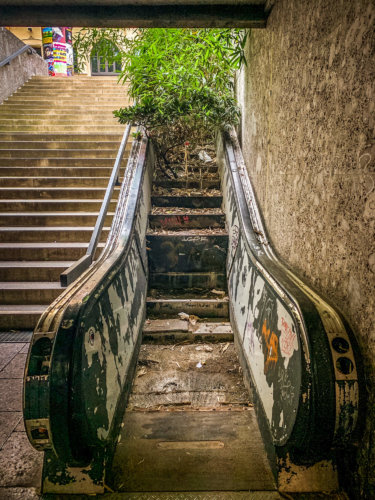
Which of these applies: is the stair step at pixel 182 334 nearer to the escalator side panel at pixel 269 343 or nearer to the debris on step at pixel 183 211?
the escalator side panel at pixel 269 343

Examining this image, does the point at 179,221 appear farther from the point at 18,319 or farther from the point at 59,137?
the point at 59,137

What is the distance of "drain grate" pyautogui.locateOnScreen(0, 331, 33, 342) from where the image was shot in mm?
3365

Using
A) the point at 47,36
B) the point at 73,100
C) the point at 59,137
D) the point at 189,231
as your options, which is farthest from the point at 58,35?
the point at 189,231

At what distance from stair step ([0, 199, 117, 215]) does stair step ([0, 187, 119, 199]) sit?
0.25 m

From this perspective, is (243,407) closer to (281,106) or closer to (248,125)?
(281,106)

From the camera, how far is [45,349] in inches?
62.1

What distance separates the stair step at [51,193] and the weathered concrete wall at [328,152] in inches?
134

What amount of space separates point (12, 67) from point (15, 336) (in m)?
9.48

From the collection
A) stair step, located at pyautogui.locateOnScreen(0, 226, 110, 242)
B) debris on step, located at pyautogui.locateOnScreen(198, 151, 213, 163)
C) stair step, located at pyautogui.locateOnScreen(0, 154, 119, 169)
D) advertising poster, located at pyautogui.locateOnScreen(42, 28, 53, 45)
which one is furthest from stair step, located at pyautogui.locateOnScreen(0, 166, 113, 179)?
advertising poster, located at pyautogui.locateOnScreen(42, 28, 53, 45)

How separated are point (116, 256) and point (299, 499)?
2.03 meters

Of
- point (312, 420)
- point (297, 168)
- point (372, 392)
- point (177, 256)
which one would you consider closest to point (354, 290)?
point (372, 392)

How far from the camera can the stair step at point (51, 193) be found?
206 inches

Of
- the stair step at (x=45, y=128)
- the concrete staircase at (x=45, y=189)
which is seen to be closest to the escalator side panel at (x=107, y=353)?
the concrete staircase at (x=45, y=189)

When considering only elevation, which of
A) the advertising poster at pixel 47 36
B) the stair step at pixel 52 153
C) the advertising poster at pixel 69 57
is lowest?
the stair step at pixel 52 153
